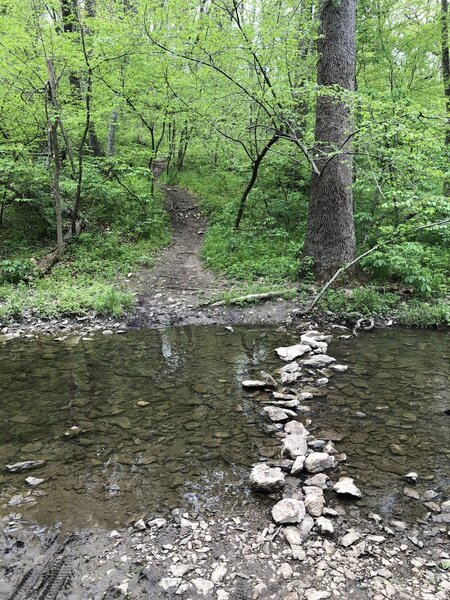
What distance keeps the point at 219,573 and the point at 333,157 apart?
905 centimetres

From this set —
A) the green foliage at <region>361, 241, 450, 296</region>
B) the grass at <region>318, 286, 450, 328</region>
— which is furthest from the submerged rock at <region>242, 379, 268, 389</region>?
the green foliage at <region>361, 241, 450, 296</region>

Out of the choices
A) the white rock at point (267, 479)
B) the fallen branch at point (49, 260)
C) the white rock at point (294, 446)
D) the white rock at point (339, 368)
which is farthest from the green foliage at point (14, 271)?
the white rock at point (267, 479)

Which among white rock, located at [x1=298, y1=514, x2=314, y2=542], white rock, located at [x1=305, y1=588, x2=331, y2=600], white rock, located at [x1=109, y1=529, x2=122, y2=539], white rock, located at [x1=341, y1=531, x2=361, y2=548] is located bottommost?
white rock, located at [x1=341, y1=531, x2=361, y2=548]

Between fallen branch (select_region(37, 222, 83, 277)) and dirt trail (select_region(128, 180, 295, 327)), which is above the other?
fallen branch (select_region(37, 222, 83, 277))

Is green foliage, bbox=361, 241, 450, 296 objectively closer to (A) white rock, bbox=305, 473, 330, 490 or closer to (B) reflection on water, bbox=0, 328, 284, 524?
(B) reflection on water, bbox=0, 328, 284, 524

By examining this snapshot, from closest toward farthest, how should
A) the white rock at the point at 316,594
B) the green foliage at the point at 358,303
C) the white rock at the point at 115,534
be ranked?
the white rock at the point at 316,594
the white rock at the point at 115,534
the green foliage at the point at 358,303

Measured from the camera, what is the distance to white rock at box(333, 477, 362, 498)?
152 inches

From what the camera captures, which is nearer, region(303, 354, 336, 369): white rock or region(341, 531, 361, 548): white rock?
region(341, 531, 361, 548): white rock

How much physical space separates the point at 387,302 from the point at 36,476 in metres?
7.87

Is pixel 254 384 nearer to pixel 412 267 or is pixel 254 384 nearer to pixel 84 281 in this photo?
pixel 412 267

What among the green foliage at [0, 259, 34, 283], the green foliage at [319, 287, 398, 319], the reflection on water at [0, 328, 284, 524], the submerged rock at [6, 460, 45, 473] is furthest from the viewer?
the green foliage at [0, 259, 34, 283]

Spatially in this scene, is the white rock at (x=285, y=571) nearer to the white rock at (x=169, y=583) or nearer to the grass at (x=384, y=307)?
the white rock at (x=169, y=583)

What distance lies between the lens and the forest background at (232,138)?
9273 mm

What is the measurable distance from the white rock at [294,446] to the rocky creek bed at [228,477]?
2 cm
